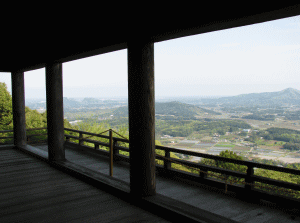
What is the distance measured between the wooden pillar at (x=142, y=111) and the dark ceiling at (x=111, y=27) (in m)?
0.20

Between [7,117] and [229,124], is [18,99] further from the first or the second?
[229,124]

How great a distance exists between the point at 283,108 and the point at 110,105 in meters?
32.5

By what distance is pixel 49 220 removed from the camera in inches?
117

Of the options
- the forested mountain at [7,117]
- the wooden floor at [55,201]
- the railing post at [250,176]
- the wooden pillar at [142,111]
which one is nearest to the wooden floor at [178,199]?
the wooden floor at [55,201]

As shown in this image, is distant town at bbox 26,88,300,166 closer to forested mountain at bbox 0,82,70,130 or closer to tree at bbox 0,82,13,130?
forested mountain at bbox 0,82,70,130

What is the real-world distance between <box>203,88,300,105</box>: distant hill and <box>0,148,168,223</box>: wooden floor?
46.2 m

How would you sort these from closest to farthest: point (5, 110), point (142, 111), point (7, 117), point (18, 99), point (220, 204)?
point (142, 111) < point (220, 204) < point (18, 99) < point (7, 117) < point (5, 110)

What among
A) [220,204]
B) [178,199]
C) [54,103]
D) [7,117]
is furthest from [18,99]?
[7,117]

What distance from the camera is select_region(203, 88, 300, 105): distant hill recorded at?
1789 inches

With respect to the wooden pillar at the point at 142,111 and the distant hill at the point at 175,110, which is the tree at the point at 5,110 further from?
the wooden pillar at the point at 142,111

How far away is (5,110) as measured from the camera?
75.4 ft

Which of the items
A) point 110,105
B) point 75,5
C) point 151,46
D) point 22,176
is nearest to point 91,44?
point 75,5

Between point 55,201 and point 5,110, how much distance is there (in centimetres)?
2275

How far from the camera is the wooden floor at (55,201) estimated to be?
3.03 m
